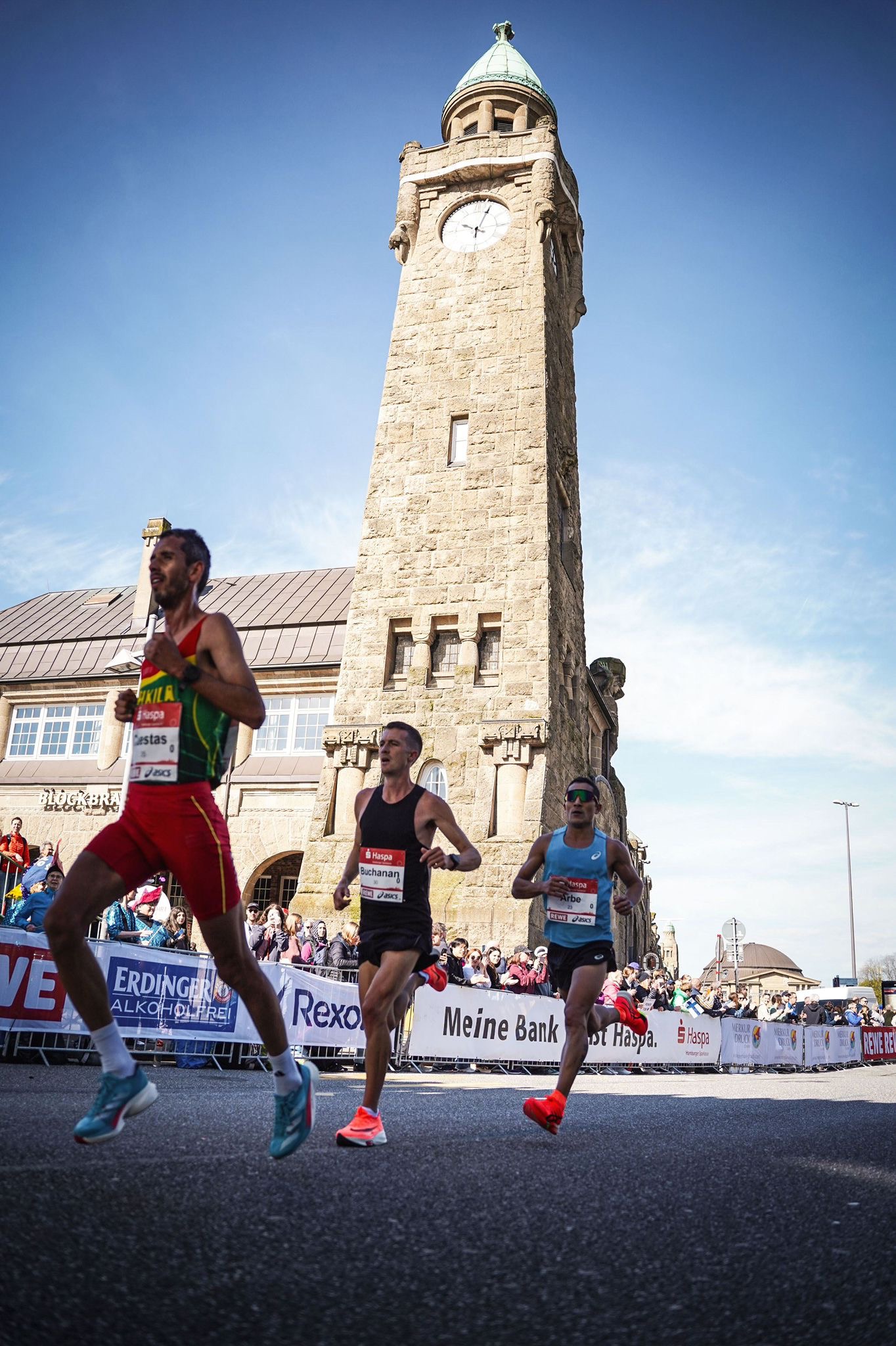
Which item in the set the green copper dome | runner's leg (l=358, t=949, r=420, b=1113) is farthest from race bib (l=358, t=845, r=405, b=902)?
the green copper dome

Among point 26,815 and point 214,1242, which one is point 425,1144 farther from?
point 26,815

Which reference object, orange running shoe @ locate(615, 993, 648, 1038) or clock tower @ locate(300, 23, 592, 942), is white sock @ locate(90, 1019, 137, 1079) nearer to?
orange running shoe @ locate(615, 993, 648, 1038)

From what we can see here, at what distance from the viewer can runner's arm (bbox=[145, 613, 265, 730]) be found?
417 centimetres

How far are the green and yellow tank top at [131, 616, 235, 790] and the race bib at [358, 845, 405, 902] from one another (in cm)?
175

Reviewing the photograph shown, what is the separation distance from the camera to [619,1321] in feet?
7.82

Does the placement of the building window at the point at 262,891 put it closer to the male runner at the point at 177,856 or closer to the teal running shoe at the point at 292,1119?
the teal running shoe at the point at 292,1119

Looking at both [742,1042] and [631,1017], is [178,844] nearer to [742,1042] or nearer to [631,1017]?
[631,1017]

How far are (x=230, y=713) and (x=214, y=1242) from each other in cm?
196

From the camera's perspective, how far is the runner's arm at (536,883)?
7.10m

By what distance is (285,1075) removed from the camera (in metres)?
4.38

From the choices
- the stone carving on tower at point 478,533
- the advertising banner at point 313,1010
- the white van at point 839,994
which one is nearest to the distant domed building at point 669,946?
the white van at point 839,994

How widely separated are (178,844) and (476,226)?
2952cm

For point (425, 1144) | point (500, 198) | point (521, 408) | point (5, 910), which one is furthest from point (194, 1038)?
point (500, 198)

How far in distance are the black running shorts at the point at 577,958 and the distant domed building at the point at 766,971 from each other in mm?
107589
